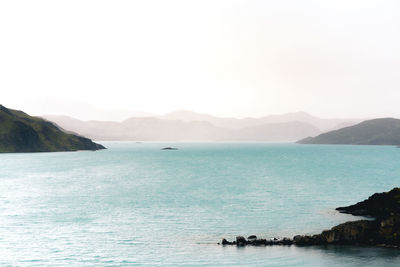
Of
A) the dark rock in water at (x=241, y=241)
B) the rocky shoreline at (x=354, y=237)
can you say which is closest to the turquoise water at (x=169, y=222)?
the dark rock in water at (x=241, y=241)

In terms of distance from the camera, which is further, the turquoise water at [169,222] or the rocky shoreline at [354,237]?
the rocky shoreline at [354,237]

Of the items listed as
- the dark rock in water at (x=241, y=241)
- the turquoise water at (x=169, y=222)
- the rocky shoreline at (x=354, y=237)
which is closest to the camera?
the turquoise water at (x=169, y=222)

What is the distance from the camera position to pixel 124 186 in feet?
344

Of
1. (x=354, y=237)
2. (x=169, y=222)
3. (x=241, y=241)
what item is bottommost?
(x=169, y=222)

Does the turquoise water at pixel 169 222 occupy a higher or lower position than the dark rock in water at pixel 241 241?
lower

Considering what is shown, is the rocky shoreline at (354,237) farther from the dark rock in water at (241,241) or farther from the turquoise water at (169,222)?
the turquoise water at (169,222)

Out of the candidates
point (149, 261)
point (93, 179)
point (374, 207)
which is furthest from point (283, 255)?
point (93, 179)

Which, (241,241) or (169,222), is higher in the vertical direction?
(241,241)

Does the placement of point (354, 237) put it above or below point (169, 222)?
above

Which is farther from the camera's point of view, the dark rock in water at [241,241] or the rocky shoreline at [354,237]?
the dark rock in water at [241,241]

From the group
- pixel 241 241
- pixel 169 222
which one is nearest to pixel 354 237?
pixel 241 241

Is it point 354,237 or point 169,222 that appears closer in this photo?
point 354,237

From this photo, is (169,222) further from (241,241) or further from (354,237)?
(354,237)

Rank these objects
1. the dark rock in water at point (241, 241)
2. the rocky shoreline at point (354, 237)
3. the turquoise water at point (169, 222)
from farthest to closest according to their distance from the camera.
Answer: the dark rock in water at point (241, 241) < the rocky shoreline at point (354, 237) < the turquoise water at point (169, 222)
